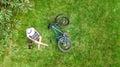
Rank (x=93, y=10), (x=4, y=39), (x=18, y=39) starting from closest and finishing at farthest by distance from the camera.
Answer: (x=4, y=39) < (x=18, y=39) < (x=93, y=10)

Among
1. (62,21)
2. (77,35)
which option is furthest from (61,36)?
(77,35)

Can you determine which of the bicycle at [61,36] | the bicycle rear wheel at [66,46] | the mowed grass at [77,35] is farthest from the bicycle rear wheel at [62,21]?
the bicycle rear wheel at [66,46]

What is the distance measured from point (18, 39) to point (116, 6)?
580cm

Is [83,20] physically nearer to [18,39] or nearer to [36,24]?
[36,24]

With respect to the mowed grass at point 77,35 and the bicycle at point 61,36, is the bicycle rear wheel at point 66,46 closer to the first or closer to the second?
the bicycle at point 61,36

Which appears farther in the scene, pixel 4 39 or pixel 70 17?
pixel 70 17

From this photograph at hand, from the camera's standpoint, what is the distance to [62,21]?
1627 cm

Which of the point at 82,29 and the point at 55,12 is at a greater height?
the point at 55,12

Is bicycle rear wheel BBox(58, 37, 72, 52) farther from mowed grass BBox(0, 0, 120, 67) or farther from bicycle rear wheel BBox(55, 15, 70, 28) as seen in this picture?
bicycle rear wheel BBox(55, 15, 70, 28)

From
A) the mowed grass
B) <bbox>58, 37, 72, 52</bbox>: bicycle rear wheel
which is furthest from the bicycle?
the mowed grass

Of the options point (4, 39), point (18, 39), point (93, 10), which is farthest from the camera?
point (93, 10)

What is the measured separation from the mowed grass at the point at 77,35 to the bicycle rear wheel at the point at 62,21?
24cm

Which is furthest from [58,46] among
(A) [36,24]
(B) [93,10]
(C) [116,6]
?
(C) [116,6]

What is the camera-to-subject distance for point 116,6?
56.6 ft
